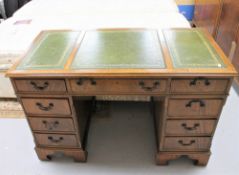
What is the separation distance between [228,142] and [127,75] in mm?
1056

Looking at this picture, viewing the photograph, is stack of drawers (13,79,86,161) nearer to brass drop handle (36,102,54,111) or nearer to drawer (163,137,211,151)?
brass drop handle (36,102,54,111)

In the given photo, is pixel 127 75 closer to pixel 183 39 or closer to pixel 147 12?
pixel 183 39

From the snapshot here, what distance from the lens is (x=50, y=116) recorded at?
1277mm

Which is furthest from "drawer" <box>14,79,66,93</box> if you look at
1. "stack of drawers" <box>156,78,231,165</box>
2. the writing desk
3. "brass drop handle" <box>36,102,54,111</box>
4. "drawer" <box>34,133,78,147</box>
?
"stack of drawers" <box>156,78,231,165</box>

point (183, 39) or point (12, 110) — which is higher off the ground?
point (183, 39)

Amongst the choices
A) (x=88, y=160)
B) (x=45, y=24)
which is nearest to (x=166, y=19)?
(x=45, y=24)

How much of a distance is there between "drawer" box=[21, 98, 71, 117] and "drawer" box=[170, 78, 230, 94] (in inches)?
24.0

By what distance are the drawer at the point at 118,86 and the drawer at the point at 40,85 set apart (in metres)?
0.07

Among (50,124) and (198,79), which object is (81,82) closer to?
(50,124)

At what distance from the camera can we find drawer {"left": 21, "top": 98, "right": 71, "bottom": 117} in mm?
1208

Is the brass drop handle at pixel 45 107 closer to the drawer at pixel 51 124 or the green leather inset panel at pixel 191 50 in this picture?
the drawer at pixel 51 124

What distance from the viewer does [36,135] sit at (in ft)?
4.53

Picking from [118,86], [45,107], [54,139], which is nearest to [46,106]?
[45,107]

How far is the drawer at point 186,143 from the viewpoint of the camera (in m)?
1.31
